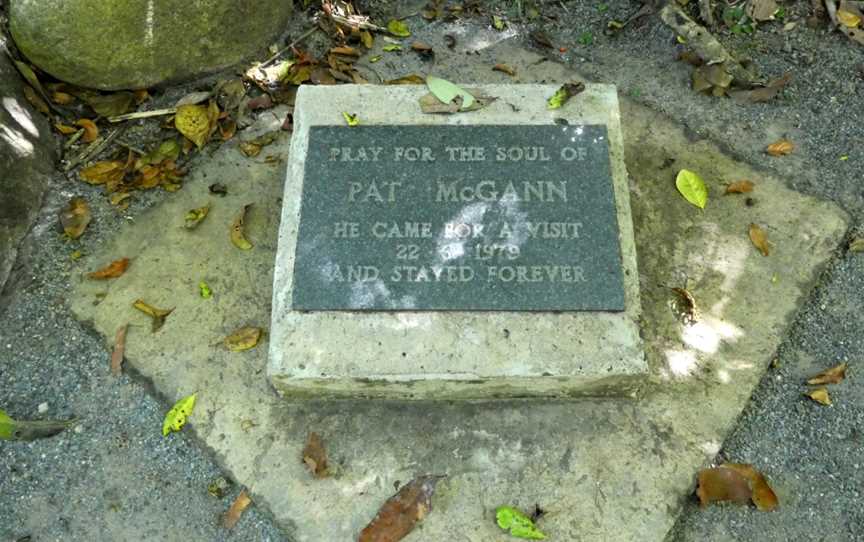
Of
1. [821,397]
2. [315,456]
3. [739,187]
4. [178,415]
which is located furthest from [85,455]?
[739,187]

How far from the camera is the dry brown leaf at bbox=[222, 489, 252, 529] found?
2.46m

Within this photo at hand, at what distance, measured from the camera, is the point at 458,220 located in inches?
105

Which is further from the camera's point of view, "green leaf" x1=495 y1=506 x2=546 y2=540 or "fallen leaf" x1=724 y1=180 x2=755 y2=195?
"fallen leaf" x1=724 y1=180 x2=755 y2=195

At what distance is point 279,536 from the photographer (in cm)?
243

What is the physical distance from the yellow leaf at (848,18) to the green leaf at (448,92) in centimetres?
226

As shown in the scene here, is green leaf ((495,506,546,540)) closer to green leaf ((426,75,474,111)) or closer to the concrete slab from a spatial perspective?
the concrete slab

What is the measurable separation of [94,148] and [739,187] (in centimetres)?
300

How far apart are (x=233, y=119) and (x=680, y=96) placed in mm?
2233

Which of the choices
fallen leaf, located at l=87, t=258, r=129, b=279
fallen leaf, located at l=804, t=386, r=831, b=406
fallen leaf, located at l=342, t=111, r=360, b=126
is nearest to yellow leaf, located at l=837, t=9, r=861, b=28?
fallen leaf, located at l=804, t=386, r=831, b=406

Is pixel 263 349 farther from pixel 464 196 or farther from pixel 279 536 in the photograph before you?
pixel 464 196

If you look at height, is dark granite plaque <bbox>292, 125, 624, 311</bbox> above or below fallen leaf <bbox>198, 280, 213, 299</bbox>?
above

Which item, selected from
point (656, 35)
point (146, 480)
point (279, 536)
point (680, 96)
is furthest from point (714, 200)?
point (146, 480)

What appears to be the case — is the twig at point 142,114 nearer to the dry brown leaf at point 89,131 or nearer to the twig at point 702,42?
the dry brown leaf at point 89,131

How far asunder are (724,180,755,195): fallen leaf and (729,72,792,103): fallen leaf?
23.2 inches
